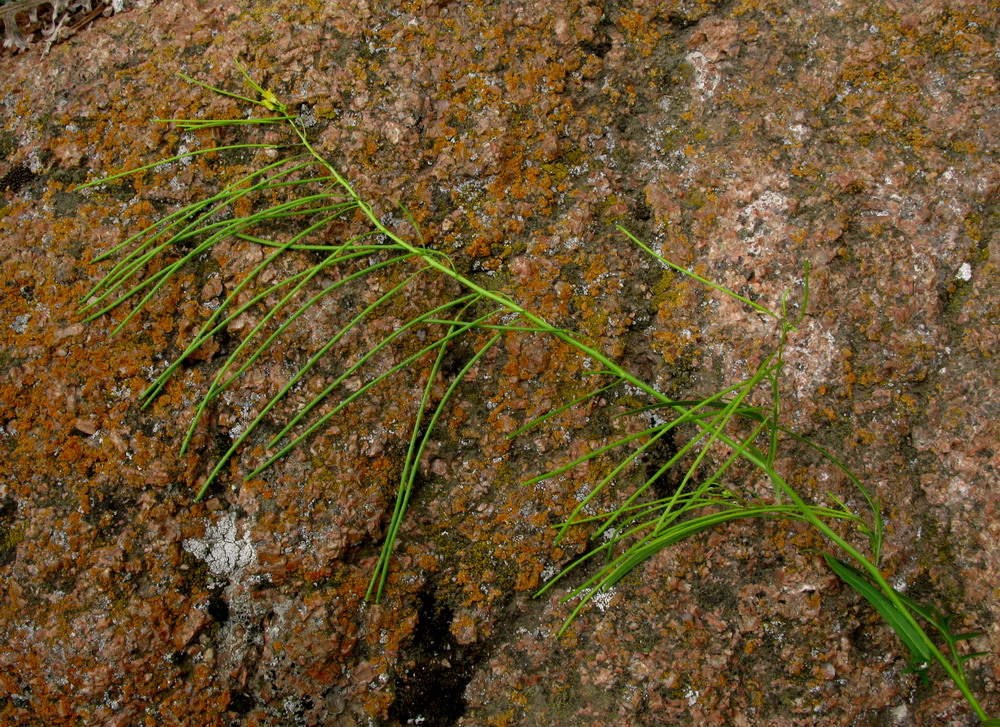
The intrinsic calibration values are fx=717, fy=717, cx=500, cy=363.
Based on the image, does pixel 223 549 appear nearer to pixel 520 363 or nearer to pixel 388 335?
pixel 388 335

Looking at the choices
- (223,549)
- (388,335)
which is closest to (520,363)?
(388,335)

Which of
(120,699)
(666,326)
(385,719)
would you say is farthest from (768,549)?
(120,699)

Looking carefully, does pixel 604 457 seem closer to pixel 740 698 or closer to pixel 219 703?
pixel 740 698
